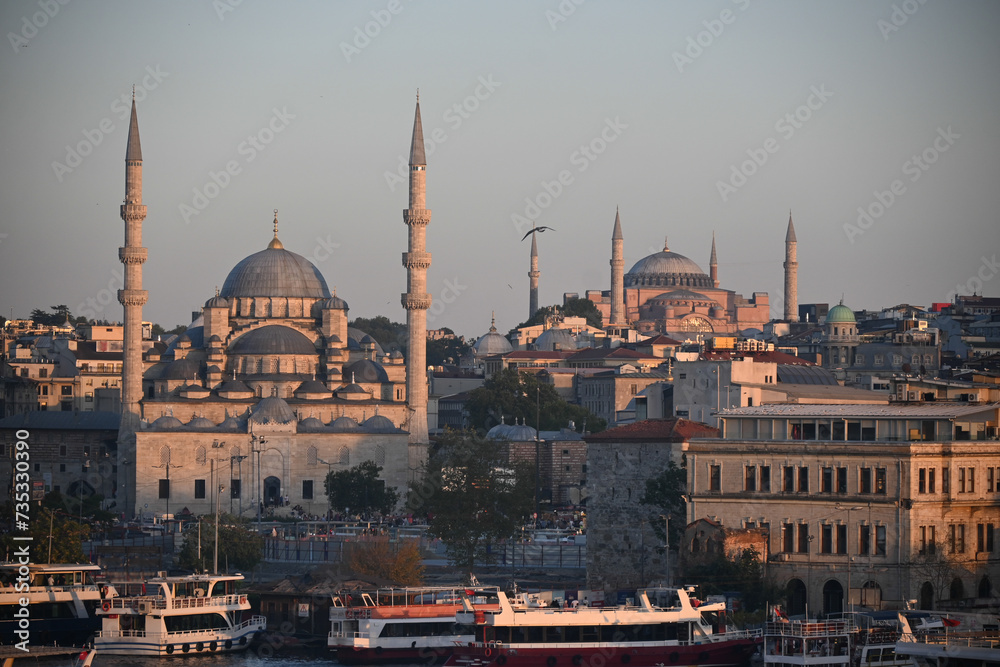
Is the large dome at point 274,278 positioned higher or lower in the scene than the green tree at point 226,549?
higher

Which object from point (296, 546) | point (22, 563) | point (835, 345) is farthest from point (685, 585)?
point (835, 345)

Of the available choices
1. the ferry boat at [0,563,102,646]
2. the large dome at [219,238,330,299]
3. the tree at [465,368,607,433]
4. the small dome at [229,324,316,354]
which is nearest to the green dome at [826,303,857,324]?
the tree at [465,368,607,433]

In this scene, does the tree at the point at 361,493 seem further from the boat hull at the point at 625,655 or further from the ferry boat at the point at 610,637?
the boat hull at the point at 625,655

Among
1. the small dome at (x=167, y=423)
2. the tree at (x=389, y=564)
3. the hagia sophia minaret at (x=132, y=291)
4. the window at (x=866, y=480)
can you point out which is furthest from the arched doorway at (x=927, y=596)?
the hagia sophia minaret at (x=132, y=291)

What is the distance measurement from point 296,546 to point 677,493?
16585 mm

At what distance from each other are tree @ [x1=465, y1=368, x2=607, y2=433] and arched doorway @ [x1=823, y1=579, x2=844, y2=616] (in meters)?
51.7

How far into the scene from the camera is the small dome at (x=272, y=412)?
273ft

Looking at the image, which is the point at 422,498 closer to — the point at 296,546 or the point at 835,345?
the point at 296,546

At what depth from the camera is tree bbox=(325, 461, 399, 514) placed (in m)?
78.0

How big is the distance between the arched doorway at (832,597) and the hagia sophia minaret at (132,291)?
44529 millimetres

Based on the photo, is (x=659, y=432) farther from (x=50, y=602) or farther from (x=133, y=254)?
(x=133, y=254)

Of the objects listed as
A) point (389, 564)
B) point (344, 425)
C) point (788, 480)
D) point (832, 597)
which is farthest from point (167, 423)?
point (832, 597)

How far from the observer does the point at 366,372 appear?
303 ft

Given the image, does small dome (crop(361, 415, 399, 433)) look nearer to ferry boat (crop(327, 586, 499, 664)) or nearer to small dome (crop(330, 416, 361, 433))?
small dome (crop(330, 416, 361, 433))
